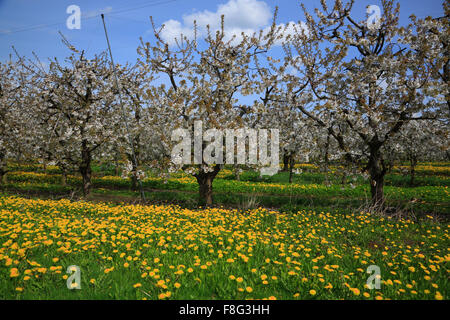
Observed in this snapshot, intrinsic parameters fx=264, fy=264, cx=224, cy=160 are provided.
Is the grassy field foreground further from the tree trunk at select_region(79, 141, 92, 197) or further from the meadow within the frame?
the tree trunk at select_region(79, 141, 92, 197)

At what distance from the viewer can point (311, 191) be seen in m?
16.4

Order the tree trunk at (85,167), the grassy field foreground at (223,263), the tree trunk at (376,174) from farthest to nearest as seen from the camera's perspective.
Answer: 1. the tree trunk at (85,167)
2. the tree trunk at (376,174)
3. the grassy field foreground at (223,263)

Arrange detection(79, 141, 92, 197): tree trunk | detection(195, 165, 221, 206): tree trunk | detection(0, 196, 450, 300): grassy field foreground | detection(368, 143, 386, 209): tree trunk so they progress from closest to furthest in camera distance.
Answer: detection(0, 196, 450, 300): grassy field foreground → detection(368, 143, 386, 209): tree trunk → detection(195, 165, 221, 206): tree trunk → detection(79, 141, 92, 197): tree trunk

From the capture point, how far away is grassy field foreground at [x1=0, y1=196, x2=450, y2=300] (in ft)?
11.5

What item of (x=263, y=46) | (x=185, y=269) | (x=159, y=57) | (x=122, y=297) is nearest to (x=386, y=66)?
(x=263, y=46)

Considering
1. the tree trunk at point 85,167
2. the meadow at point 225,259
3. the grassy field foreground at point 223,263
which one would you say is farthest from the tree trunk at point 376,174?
the tree trunk at point 85,167

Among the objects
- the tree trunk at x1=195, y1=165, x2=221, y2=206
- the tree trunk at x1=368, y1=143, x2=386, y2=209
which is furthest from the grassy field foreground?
the tree trunk at x1=195, y1=165, x2=221, y2=206

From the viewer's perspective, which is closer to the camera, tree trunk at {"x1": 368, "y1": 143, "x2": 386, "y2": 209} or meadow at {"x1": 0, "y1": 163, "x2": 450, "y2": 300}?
meadow at {"x1": 0, "y1": 163, "x2": 450, "y2": 300}

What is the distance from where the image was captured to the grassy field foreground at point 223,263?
138 inches

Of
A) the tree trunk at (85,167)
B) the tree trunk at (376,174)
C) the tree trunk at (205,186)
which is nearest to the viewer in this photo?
the tree trunk at (376,174)

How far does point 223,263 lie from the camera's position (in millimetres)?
4410

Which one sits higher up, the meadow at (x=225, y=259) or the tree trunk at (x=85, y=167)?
the tree trunk at (x=85, y=167)

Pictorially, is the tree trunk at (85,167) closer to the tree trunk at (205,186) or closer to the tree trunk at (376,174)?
the tree trunk at (205,186)

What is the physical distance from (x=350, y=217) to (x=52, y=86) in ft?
51.6
